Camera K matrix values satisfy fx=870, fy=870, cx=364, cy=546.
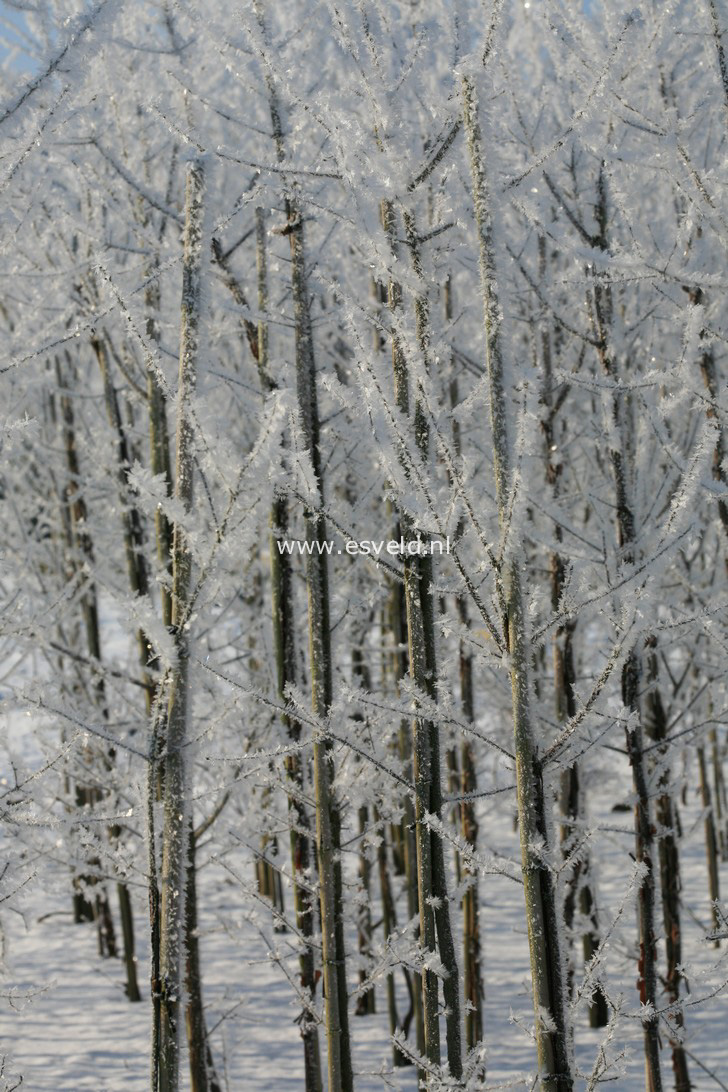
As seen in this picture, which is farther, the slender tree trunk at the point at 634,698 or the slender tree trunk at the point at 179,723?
the slender tree trunk at the point at 634,698

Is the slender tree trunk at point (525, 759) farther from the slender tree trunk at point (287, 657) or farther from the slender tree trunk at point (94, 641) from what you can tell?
the slender tree trunk at point (94, 641)

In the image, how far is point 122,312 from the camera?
2.75 metres

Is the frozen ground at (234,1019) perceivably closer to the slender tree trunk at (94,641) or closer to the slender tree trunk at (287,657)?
the slender tree trunk at (94,641)

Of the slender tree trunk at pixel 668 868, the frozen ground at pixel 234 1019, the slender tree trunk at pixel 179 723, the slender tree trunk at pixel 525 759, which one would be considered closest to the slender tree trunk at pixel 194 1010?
the frozen ground at pixel 234 1019

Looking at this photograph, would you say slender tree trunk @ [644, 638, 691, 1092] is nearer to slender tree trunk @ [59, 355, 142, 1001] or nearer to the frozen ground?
the frozen ground

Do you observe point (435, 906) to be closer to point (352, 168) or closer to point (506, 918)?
point (352, 168)

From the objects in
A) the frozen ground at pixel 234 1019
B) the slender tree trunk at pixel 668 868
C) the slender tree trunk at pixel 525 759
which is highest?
the slender tree trunk at pixel 525 759

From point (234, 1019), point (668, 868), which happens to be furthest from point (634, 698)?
point (234, 1019)

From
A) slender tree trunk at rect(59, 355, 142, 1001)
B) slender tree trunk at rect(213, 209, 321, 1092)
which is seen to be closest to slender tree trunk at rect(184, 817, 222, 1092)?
slender tree trunk at rect(213, 209, 321, 1092)

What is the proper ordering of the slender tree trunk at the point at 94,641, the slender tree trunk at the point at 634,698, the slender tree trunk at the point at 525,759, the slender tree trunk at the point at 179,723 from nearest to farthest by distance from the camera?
the slender tree trunk at the point at 525,759, the slender tree trunk at the point at 179,723, the slender tree trunk at the point at 634,698, the slender tree trunk at the point at 94,641

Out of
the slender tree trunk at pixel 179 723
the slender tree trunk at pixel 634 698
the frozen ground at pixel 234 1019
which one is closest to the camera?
the slender tree trunk at pixel 179 723

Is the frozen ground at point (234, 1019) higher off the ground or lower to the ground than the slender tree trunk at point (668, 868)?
lower

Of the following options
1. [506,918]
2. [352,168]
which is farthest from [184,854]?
[506,918]

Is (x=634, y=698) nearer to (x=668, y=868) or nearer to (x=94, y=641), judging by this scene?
(x=668, y=868)
